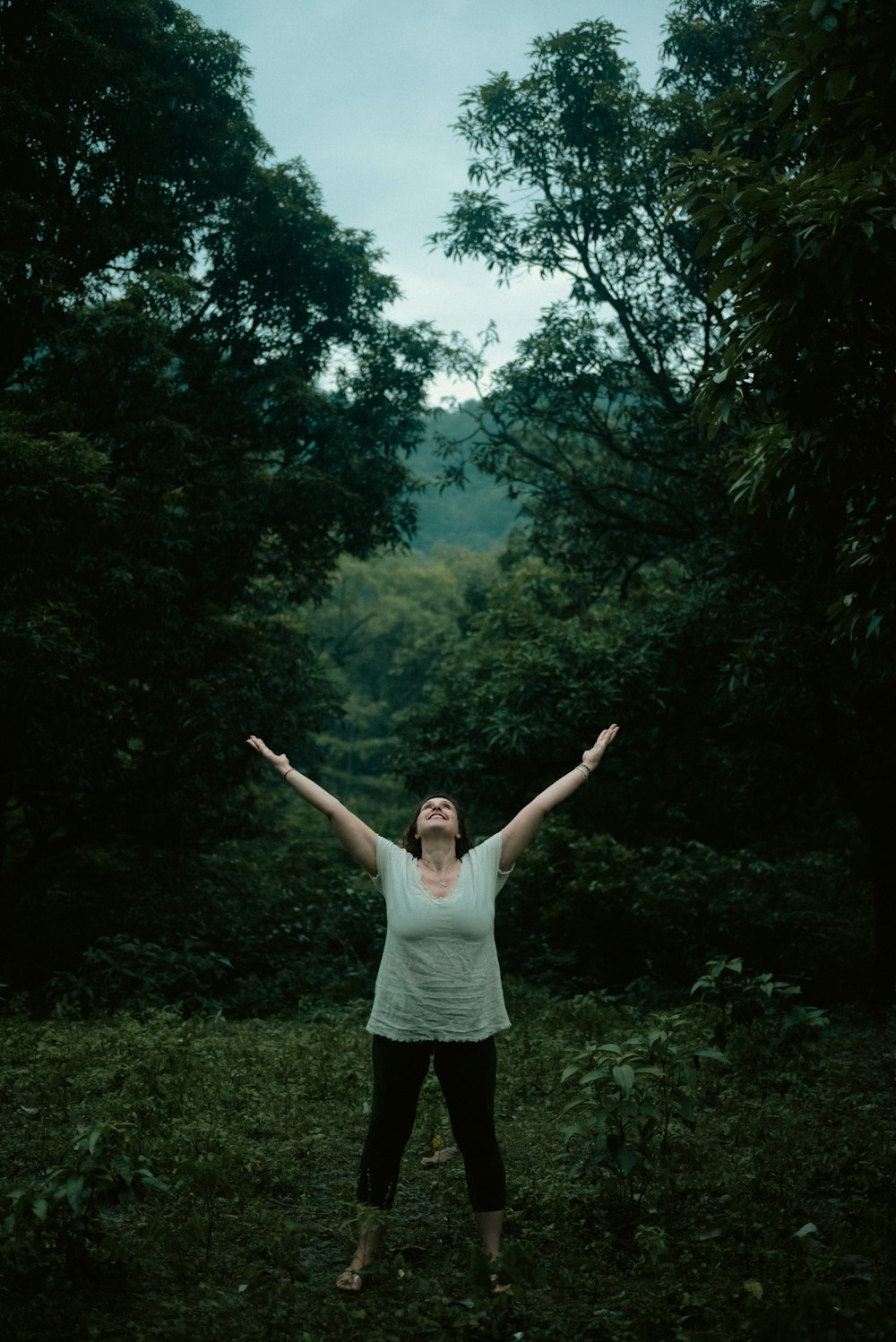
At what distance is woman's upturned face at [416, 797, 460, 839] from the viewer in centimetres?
411

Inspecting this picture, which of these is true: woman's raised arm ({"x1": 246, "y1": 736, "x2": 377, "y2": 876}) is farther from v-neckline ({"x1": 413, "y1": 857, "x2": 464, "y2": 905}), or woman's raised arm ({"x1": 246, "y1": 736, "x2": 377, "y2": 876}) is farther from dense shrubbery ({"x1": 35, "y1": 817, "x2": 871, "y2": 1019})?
dense shrubbery ({"x1": 35, "y1": 817, "x2": 871, "y2": 1019})

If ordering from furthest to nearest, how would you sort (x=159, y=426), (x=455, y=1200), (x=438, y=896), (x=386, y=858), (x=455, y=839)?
(x=159, y=426) → (x=455, y=1200) → (x=455, y=839) → (x=386, y=858) → (x=438, y=896)

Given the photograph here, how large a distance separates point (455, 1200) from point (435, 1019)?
1608 mm

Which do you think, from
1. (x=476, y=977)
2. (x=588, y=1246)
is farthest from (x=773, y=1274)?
(x=476, y=977)

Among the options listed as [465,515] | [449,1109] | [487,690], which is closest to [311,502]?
[487,690]

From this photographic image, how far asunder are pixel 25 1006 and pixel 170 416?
6.40 m

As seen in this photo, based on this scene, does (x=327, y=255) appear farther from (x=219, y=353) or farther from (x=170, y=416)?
(x=170, y=416)

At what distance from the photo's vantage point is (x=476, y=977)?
3.90 m

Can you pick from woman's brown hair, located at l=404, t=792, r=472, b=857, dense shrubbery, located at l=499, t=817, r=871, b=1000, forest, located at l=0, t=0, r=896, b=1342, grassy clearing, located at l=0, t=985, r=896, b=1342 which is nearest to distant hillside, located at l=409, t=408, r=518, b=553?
forest, located at l=0, t=0, r=896, b=1342

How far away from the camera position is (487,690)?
11.8 metres

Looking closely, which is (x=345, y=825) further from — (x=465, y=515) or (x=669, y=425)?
(x=465, y=515)

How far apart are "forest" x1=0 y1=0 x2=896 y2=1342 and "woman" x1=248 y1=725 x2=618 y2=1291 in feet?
1.01

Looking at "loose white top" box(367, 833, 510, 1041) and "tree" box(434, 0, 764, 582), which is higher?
"tree" box(434, 0, 764, 582)

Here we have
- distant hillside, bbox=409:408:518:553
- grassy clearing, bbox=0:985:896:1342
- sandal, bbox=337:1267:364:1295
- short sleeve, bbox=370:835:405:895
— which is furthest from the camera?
distant hillside, bbox=409:408:518:553
